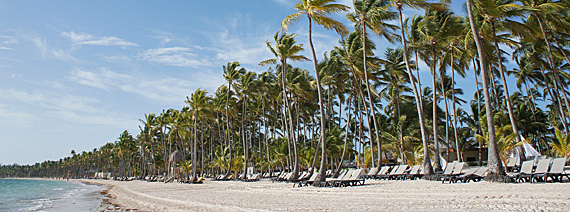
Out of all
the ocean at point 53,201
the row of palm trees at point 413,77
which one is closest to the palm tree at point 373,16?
the row of palm trees at point 413,77

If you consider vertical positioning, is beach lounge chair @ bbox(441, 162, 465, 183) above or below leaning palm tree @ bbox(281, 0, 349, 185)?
below

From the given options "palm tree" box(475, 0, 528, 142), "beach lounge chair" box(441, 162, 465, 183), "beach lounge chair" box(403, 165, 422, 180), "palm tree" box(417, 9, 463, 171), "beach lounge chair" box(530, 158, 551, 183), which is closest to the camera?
"beach lounge chair" box(530, 158, 551, 183)

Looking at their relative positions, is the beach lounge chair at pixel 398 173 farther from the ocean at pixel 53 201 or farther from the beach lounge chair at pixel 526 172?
the ocean at pixel 53 201

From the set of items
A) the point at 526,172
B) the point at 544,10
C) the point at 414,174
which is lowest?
the point at 414,174

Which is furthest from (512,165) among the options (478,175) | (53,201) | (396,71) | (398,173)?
(53,201)

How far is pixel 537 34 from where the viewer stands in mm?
21578

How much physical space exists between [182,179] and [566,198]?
101 feet

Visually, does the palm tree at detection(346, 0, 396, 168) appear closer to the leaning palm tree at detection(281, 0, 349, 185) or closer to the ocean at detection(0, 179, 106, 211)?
the leaning palm tree at detection(281, 0, 349, 185)

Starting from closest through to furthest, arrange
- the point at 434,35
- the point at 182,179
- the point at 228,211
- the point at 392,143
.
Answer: the point at 228,211 < the point at 434,35 < the point at 392,143 < the point at 182,179

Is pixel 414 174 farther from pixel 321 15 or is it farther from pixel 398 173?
pixel 321 15

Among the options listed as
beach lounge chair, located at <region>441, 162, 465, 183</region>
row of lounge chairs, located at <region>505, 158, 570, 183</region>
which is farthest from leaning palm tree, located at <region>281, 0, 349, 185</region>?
row of lounge chairs, located at <region>505, 158, 570, 183</region>

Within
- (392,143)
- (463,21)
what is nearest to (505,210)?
(463,21)

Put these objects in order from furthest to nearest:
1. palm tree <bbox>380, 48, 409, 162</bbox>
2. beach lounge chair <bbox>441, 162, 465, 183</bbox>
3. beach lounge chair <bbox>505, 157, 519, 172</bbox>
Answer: palm tree <bbox>380, 48, 409, 162</bbox>, beach lounge chair <bbox>505, 157, 519, 172</bbox>, beach lounge chair <bbox>441, 162, 465, 183</bbox>

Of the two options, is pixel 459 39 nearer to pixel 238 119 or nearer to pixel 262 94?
pixel 262 94
